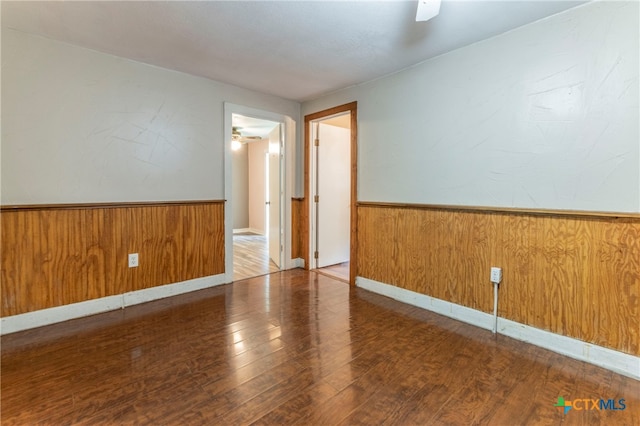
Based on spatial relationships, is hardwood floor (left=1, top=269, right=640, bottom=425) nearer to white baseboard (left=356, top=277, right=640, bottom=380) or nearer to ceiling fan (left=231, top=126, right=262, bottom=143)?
white baseboard (left=356, top=277, right=640, bottom=380)

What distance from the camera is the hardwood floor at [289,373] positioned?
4.91ft

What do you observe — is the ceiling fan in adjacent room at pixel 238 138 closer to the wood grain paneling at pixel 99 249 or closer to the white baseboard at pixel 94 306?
the wood grain paneling at pixel 99 249

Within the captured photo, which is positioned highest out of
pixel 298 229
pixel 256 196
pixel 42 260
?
pixel 256 196

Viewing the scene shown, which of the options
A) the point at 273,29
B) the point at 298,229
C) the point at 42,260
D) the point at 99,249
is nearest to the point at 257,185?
the point at 298,229

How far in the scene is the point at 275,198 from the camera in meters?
4.49

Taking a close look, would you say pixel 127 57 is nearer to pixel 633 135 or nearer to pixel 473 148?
pixel 473 148

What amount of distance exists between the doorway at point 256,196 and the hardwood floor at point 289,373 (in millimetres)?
1476

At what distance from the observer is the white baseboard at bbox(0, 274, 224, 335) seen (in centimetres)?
233

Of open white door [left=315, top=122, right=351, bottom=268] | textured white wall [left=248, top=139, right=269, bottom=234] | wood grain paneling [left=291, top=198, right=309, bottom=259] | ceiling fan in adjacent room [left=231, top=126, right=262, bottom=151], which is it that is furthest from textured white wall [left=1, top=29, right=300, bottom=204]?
textured white wall [left=248, top=139, right=269, bottom=234]

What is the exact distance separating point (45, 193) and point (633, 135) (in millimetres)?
4146

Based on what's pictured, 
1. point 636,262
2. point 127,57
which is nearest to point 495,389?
point 636,262

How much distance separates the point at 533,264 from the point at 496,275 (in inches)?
10.5

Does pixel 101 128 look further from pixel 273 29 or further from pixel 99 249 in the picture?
pixel 273 29

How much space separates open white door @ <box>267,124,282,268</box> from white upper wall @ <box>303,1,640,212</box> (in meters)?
1.72
